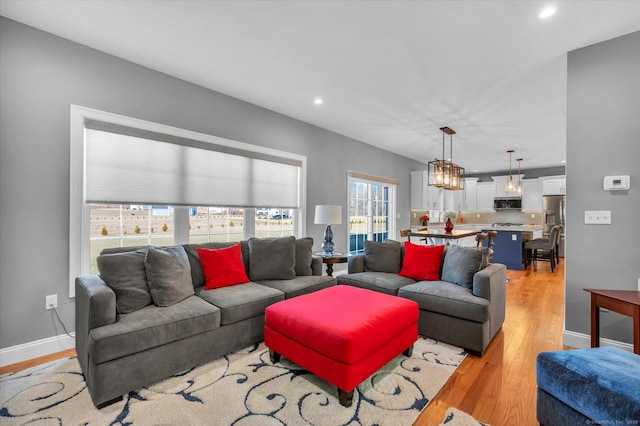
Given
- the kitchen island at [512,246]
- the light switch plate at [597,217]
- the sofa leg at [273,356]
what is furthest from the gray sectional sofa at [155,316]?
the kitchen island at [512,246]

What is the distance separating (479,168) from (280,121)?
7.17 metres

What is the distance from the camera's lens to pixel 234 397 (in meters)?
1.91

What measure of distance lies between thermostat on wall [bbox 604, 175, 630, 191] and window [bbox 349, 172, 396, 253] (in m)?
3.65

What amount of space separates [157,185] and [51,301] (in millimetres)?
1367

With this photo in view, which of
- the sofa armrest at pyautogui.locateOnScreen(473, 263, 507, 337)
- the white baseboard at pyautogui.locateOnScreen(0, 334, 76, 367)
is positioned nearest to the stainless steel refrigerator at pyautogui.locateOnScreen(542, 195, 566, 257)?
the sofa armrest at pyautogui.locateOnScreen(473, 263, 507, 337)

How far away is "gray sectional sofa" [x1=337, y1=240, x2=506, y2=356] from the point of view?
8.36ft

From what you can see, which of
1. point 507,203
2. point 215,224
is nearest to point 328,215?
point 215,224

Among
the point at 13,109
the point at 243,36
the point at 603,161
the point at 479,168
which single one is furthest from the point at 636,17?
the point at 479,168

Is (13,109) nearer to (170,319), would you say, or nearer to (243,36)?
(243,36)

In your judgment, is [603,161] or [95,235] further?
[95,235]

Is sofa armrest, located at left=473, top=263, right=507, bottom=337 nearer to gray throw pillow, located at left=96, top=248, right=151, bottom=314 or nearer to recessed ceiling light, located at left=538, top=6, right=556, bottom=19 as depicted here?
recessed ceiling light, located at left=538, top=6, right=556, bottom=19

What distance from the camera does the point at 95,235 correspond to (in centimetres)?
283

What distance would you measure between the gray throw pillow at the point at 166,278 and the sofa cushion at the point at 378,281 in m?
1.77

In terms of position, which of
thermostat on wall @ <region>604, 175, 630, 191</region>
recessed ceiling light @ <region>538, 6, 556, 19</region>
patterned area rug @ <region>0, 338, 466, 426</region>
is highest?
recessed ceiling light @ <region>538, 6, 556, 19</region>
